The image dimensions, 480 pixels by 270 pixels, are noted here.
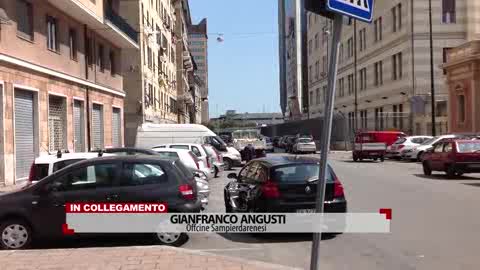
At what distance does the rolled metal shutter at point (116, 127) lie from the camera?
113 feet

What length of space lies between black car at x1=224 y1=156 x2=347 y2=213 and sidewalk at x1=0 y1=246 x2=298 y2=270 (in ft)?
8.61

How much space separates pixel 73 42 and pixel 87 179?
1910 centimetres

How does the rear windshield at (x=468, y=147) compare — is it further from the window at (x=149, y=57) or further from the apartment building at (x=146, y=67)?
the window at (x=149, y=57)

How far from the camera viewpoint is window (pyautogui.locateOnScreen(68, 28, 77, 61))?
1051 inches

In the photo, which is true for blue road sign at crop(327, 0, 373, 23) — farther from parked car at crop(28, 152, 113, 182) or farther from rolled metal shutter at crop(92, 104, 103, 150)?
rolled metal shutter at crop(92, 104, 103, 150)

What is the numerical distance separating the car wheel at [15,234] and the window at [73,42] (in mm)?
18368

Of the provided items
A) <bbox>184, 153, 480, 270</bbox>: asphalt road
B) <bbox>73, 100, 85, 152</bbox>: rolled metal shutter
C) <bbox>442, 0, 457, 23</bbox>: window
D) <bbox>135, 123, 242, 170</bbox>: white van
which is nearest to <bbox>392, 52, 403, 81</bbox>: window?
<bbox>442, 0, 457, 23</bbox>: window

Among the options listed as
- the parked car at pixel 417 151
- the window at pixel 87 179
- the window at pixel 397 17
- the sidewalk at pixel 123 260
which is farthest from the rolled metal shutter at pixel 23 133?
the window at pixel 397 17

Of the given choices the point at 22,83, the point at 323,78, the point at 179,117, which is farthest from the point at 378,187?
the point at 323,78

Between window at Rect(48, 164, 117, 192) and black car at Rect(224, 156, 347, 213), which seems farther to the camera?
black car at Rect(224, 156, 347, 213)

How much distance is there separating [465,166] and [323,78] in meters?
65.8

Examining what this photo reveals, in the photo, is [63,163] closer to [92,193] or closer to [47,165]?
[47,165]

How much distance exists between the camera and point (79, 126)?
2764 centimetres

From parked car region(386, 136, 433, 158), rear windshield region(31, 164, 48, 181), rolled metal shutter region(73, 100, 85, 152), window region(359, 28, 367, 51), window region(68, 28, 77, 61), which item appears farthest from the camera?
window region(359, 28, 367, 51)
